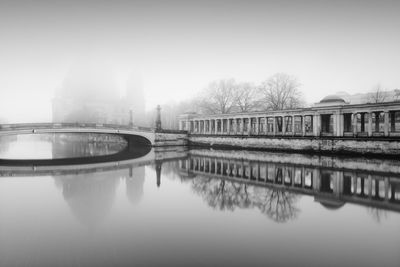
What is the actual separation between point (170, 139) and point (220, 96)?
1461cm

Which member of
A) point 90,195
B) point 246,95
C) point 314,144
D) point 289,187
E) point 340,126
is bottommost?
point 289,187

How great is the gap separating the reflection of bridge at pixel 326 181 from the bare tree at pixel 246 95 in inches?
1202

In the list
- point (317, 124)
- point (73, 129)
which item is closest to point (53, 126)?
point (73, 129)

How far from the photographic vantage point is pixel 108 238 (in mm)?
7051

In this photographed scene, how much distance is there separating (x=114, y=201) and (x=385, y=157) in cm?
2390

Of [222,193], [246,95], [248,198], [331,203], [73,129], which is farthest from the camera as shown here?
[246,95]

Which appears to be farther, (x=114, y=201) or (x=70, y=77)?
(x=70, y=77)

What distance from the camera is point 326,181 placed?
14.5 meters

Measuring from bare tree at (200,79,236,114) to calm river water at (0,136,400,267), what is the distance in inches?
1432

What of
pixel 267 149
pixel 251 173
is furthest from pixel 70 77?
pixel 251 173

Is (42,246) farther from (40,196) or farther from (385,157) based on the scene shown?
(385,157)

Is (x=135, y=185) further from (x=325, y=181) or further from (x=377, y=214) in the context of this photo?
(x=377, y=214)

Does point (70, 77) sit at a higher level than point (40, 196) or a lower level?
higher

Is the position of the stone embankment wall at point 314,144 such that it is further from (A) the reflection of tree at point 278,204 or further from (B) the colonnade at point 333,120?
(A) the reflection of tree at point 278,204
